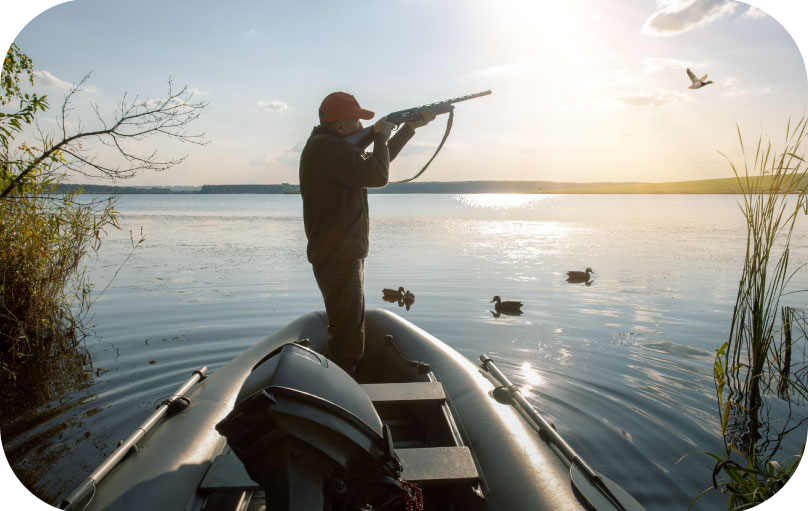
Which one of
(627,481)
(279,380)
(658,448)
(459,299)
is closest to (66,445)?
(279,380)

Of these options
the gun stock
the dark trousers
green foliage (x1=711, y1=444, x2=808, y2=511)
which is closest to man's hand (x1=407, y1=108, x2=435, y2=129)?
the gun stock

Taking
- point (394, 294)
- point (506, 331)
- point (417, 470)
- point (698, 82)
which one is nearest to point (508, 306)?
point (506, 331)

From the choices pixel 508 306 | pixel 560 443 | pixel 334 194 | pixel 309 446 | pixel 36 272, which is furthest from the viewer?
pixel 508 306

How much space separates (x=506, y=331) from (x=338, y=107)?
515 cm

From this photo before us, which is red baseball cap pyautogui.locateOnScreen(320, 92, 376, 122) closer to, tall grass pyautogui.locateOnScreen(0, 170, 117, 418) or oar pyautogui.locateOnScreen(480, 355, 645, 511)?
oar pyautogui.locateOnScreen(480, 355, 645, 511)

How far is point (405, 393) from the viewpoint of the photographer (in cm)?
290

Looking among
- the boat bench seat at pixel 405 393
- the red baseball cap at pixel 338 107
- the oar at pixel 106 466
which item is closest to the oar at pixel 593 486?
the boat bench seat at pixel 405 393

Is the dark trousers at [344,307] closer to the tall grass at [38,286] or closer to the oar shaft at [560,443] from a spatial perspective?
the oar shaft at [560,443]

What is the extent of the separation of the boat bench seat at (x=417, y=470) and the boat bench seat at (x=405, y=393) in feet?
→ 1.75

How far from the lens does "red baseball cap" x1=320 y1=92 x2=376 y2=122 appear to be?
3299mm

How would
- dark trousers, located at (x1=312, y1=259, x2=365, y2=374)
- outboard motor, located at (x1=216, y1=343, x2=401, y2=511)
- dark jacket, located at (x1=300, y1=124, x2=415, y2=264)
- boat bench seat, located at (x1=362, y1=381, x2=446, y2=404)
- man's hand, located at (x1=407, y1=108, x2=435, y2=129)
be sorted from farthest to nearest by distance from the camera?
man's hand, located at (x1=407, y1=108, x2=435, y2=129)
dark trousers, located at (x1=312, y1=259, x2=365, y2=374)
dark jacket, located at (x1=300, y1=124, x2=415, y2=264)
boat bench seat, located at (x1=362, y1=381, x2=446, y2=404)
outboard motor, located at (x1=216, y1=343, x2=401, y2=511)

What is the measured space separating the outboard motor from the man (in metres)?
1.53

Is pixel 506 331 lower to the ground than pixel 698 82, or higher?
lower

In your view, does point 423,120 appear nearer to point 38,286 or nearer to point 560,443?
point 560,443
